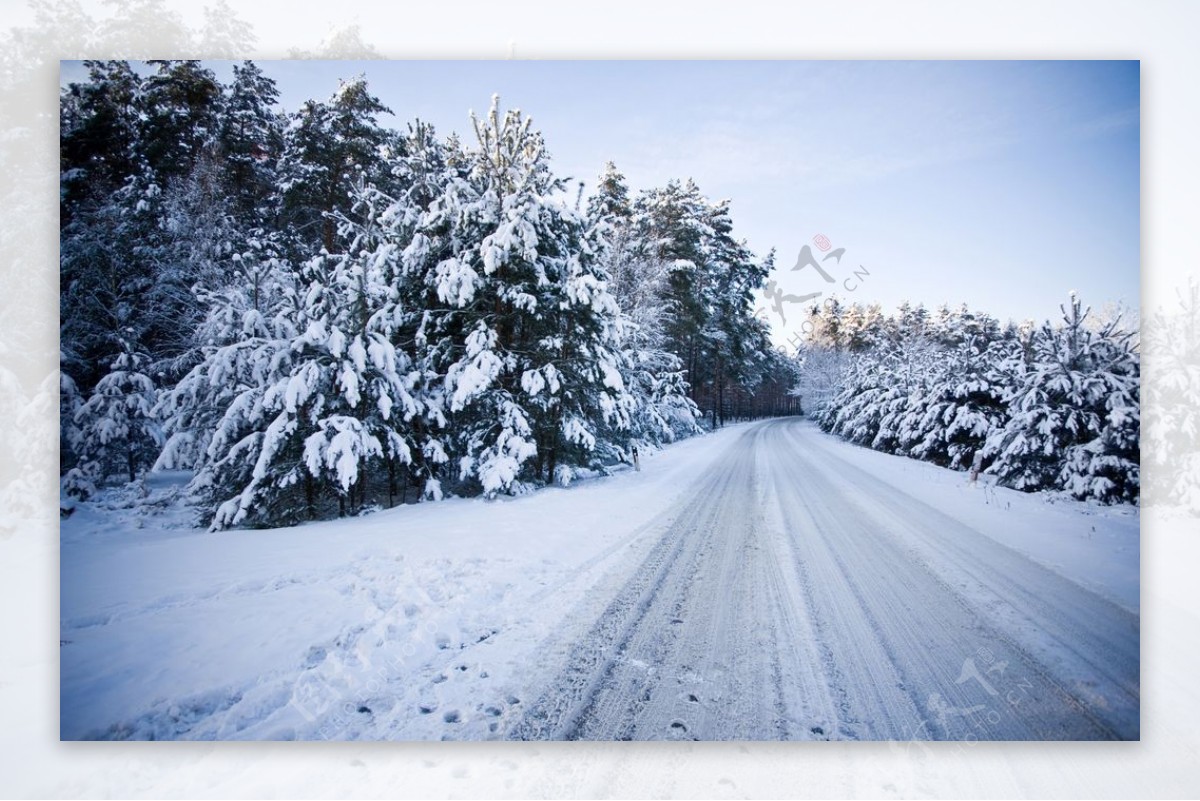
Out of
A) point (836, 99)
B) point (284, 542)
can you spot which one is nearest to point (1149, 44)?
point (836, 99)

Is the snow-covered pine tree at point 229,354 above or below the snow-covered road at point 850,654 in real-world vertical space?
above

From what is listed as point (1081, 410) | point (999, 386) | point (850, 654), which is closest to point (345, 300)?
point (850, 654)

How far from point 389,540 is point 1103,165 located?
21.6 ft

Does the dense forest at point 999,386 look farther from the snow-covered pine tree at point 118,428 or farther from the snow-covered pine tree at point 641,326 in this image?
the snow-covered pine tree at point 118,428

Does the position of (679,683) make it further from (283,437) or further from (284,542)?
(283,437)

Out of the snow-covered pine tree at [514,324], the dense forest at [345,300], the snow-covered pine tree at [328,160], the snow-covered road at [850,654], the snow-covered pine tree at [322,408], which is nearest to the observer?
the snow-covered road at [850,654]

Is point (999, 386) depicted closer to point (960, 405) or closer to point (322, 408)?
point (960, 405)

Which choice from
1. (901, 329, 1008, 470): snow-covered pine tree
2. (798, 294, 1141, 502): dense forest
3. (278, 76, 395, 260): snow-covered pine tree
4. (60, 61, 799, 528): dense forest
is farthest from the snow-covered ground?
(278, 76, 395, 260): snow-covered pine tree

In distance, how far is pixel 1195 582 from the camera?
3.14 metres

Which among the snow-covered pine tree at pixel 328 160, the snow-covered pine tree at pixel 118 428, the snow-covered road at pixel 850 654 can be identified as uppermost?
the snow-covered pine tree at pixel 328 160

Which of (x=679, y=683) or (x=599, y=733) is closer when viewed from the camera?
(x=599, y=733)

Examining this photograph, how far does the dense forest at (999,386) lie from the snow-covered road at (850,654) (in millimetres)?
823

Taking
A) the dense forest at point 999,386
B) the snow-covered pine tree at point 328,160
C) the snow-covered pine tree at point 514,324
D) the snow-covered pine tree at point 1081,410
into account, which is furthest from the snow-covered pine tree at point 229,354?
the snow-covered pine tree at point 1081,410

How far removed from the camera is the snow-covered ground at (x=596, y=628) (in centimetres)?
236
